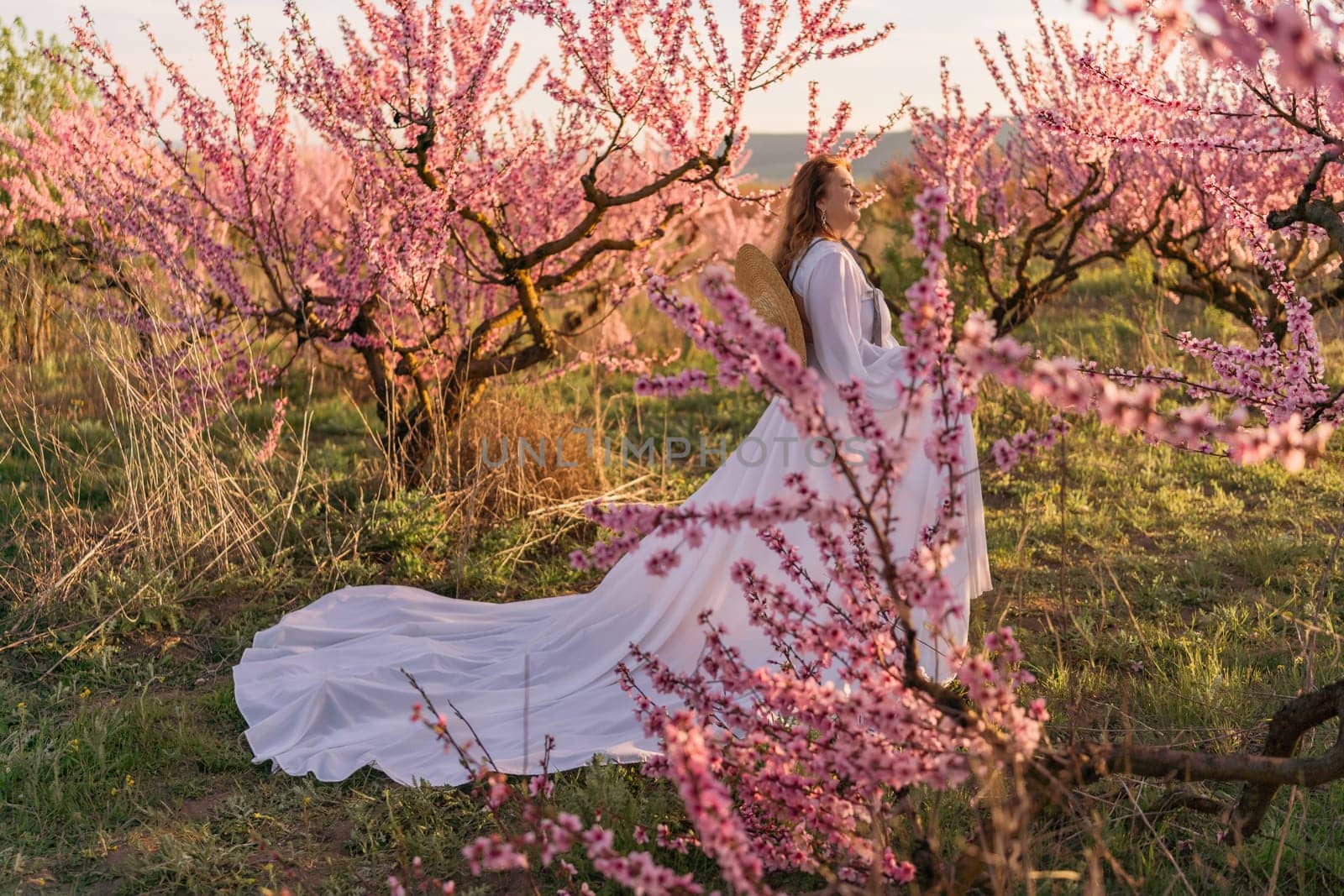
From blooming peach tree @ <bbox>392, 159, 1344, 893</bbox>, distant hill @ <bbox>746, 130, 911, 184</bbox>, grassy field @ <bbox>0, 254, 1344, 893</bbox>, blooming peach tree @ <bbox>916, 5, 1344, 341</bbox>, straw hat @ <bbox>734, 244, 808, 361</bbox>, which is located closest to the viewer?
blooming peach tree @ <bbox>392, 159, 1344, 893</bbox>

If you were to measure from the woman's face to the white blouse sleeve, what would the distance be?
229mm

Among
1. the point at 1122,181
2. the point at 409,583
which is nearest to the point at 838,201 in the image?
the point at 409,583

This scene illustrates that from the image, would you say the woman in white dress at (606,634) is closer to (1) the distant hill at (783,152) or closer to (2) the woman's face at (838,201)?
(2) the woman's face at (838,201)

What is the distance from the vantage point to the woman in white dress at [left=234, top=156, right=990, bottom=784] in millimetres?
3537

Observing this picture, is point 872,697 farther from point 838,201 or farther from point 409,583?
point 409,583

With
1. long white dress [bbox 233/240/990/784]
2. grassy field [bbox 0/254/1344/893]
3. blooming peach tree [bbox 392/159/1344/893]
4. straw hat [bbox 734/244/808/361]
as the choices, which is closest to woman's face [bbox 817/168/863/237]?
long white dress [bbox 233/240/990/784]

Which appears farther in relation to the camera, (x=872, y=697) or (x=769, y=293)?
(x=769, y=293)

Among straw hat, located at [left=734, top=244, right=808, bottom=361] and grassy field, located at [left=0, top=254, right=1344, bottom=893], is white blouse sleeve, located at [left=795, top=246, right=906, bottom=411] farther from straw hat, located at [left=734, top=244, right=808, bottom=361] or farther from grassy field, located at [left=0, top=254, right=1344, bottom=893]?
grassy field, located at [left=0, top=254, right=1344, bottom=893]

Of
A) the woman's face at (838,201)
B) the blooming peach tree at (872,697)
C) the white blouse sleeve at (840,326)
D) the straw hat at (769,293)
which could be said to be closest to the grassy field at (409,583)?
the blooming peach tree at (872,697)

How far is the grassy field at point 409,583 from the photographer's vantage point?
279 cm

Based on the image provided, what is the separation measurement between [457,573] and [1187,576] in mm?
3133

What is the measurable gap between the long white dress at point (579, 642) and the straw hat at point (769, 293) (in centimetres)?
10

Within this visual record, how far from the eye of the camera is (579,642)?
13.5 ft

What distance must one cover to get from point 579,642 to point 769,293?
1462 mm
